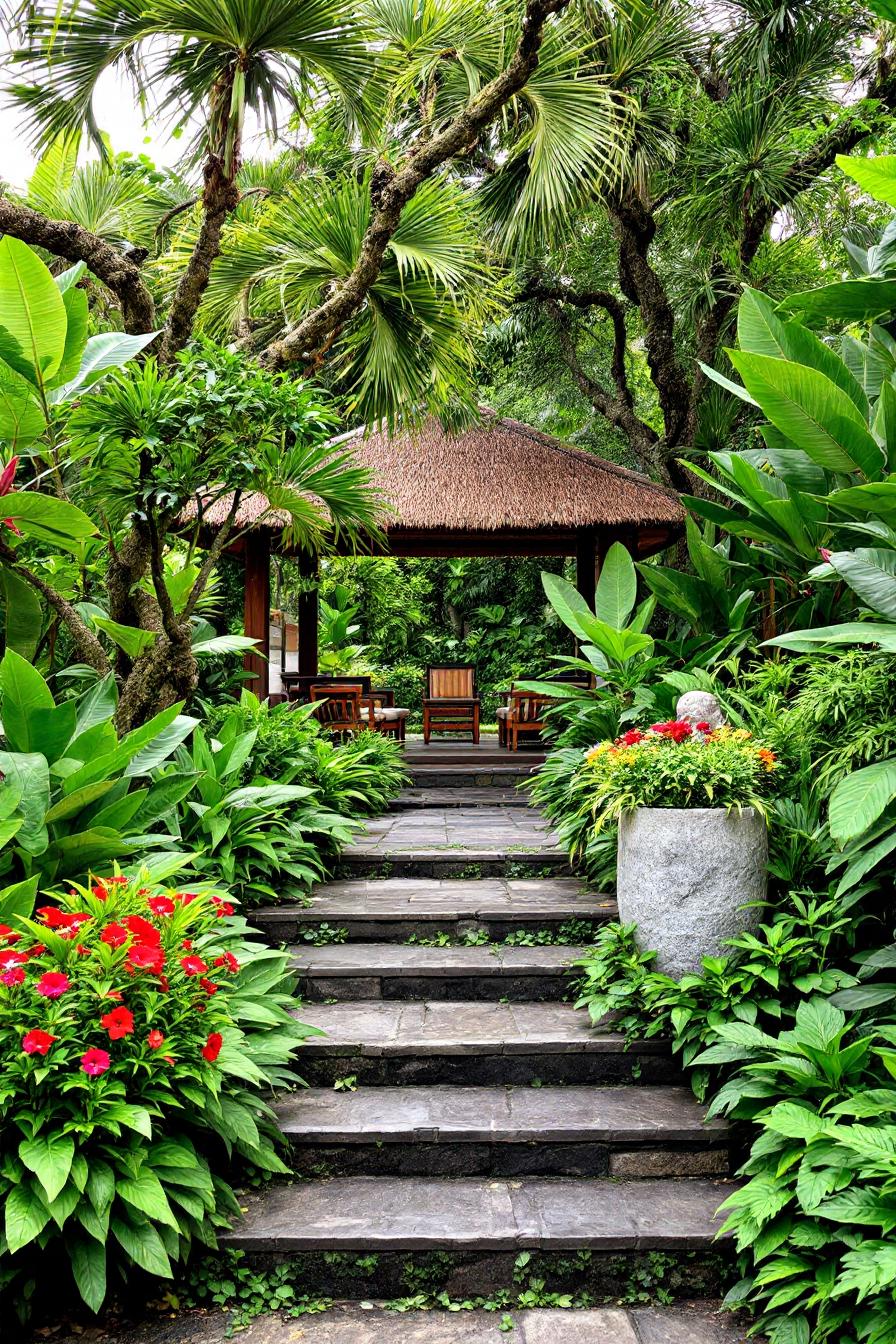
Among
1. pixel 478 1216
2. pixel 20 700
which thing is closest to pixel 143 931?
pixel 20 700

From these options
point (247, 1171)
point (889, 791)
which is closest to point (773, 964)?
point (889, 791)

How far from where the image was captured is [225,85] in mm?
4480

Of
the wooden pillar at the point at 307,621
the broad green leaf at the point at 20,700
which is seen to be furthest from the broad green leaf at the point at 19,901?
the wooden pillar at the point at 307,621

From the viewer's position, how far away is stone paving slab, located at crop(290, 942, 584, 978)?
3.61m

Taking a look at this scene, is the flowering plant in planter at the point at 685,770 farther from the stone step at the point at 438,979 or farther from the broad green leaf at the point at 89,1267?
the broad green leaf at the point at 89,1267

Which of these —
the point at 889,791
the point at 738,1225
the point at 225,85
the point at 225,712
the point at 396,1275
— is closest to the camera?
the point at 738,1225

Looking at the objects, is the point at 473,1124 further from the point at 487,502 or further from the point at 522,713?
the point at 522,713

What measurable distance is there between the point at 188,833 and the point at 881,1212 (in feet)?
9.24

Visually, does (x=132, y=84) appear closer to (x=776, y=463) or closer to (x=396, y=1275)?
(x=776, y=463)

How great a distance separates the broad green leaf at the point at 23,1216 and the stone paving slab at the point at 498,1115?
0.82 meters

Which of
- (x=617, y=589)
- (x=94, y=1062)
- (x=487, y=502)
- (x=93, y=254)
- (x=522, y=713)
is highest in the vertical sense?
(x=93, y=254)

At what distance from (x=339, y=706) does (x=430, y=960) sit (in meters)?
4.30

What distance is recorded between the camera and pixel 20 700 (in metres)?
3.19

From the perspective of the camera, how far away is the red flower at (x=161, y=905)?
2678 mm
